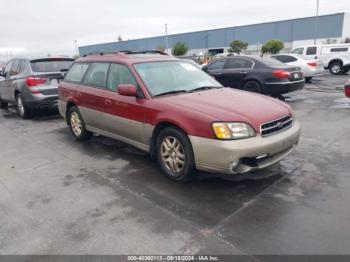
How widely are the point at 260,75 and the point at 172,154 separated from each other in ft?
19.7

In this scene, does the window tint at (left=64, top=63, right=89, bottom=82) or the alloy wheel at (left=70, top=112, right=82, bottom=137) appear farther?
the alloy wheel at (left=70, top=112, right=82, bottom=137)

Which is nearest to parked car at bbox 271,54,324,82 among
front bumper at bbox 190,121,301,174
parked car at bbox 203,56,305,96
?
parked car at bbox 203,56,305,96

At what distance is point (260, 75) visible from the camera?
881cm

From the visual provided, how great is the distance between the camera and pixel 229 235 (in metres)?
2.71

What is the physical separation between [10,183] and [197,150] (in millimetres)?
2674

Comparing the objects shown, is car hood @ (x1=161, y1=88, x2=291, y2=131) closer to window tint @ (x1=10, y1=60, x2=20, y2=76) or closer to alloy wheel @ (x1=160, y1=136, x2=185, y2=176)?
alloy wheel @ (x1=160, y1=136, x2=185, y2=176)

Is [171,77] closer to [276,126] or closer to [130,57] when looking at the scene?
[130,57]

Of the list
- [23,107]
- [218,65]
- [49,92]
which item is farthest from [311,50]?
[23,107]

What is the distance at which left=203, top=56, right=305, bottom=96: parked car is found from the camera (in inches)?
340

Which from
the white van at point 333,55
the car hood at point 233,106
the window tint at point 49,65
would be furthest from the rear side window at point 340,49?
the car hood at point 233,106

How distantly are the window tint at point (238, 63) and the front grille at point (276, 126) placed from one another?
5677mm

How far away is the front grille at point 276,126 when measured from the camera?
3430mm

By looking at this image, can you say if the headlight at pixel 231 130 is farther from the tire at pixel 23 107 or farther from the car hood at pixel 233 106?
the tire at pixel 23 107

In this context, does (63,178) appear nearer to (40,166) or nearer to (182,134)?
(40,166)
